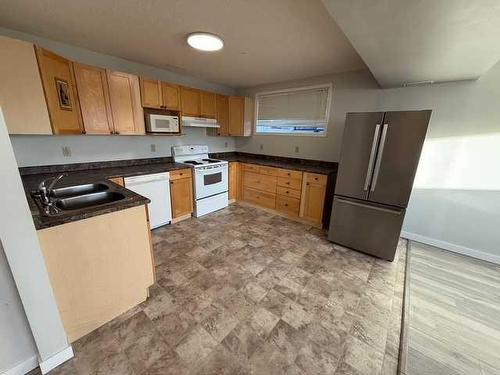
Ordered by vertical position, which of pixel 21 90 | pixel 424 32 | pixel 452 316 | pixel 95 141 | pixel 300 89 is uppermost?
pixel 300 89

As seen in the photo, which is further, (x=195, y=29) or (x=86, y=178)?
(x=86, y=178)

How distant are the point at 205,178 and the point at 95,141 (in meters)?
1.67

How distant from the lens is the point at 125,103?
2.78 metres

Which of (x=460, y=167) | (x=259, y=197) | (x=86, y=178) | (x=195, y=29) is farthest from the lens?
(x=259, y=197)

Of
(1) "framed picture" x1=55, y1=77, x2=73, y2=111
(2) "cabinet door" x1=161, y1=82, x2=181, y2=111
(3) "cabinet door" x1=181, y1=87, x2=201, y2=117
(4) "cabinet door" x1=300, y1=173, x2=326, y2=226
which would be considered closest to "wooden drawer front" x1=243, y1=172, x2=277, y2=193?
(4) "cabinet door" x1=300, y1=173, x2=326, y2=226

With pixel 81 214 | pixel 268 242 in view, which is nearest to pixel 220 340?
pixel 81 214

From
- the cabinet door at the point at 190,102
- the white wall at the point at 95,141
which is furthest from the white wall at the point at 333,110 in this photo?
the white wall at the point at 95,141

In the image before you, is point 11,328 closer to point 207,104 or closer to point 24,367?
point 24,367

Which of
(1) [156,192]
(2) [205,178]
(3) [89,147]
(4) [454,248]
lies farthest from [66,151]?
(4) [454,248]

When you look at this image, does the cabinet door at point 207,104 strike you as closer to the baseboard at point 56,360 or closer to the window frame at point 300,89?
the window frame at point 300,89

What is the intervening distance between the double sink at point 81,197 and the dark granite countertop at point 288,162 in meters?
2.58

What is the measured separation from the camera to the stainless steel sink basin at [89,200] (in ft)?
5.96

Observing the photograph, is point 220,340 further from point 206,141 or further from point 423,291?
point 206,141

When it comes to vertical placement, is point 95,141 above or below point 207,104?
below
